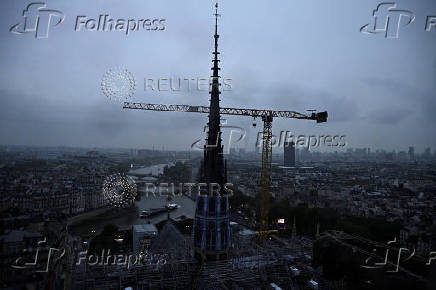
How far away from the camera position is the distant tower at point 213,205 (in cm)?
1458

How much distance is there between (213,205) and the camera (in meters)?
14.7

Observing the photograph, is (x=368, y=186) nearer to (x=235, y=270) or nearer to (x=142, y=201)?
(x=142, y=201)

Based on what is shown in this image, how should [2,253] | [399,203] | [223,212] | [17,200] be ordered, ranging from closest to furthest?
[223,212]
[2,253]
[17,200]
[399,203]

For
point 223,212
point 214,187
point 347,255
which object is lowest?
point 347,255

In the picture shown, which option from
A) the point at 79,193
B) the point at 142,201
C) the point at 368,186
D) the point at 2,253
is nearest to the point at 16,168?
the point at 79,193

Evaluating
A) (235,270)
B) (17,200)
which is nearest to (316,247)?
(235,270)

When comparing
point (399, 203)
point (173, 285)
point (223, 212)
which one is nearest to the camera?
point (173, 285)

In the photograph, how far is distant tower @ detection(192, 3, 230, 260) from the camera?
1458 cm

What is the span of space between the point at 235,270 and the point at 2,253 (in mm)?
16122

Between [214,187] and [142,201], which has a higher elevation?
[214,187]

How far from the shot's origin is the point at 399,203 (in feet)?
173

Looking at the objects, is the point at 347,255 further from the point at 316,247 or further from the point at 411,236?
the point at 411,236

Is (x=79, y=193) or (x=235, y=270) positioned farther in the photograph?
(x=79, y=193)

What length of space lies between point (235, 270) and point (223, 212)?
8.96 feet
